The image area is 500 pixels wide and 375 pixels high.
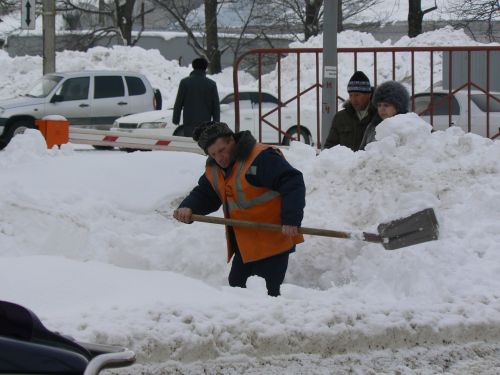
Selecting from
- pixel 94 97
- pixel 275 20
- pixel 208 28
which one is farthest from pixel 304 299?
pixel 275 20

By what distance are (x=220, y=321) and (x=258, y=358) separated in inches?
10.6

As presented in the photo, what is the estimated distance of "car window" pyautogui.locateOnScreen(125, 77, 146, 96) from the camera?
21359 mm

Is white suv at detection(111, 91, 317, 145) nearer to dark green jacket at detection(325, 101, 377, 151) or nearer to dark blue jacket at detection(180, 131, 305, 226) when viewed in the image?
dark green jacket at detection(325, 101, 377, 151)

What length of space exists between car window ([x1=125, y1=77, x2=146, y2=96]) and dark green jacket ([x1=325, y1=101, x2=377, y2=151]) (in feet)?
42.5

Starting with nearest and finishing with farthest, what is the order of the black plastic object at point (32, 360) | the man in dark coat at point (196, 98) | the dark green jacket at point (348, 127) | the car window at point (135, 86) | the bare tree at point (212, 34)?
the black plastic object at point (32, 360) < the dark green jacket at point (348, 127) < the man in dark coat at point (196, 98) < the car window at point (135, 86) < the bare tree at point (212, 34)

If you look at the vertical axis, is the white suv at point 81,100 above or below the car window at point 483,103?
below

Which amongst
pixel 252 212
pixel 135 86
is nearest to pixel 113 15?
pixel 135 86

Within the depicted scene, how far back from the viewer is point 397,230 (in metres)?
6.20

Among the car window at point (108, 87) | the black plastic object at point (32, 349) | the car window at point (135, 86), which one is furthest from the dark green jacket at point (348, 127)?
the car window at point (135, 86)

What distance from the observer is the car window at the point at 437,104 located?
12480mm

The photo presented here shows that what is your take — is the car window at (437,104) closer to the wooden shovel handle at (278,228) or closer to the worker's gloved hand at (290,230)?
the wooden shovel handle at (278,228)

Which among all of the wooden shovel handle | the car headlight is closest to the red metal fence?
the car headlight

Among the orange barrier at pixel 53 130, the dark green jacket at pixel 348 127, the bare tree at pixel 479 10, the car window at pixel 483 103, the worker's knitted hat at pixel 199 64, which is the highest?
the bare tree at pixel 479 10

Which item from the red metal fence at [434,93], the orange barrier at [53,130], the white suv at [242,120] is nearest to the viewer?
the red metal fence at [434,93]
